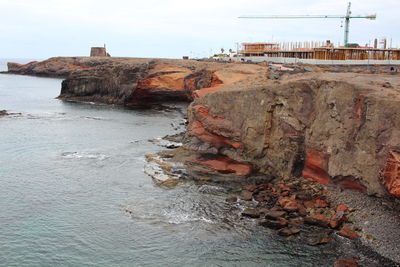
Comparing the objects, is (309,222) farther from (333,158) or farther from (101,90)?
(101,90)

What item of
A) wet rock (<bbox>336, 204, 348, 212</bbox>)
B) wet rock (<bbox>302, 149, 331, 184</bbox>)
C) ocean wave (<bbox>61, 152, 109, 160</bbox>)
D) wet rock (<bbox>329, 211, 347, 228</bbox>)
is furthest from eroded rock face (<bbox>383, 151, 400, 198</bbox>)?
ocean wave (<bbox>61, 152, 109, 160</bbox>)

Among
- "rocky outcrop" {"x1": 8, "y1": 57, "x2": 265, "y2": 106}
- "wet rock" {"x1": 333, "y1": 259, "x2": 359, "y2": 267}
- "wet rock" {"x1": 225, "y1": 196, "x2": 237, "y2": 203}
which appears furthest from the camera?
"rocky outcrop" {"x1": 8, "y1": 57, "x2": 265, "y2": 106}

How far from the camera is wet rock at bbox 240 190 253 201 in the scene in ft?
106

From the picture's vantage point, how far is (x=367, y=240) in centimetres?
2516

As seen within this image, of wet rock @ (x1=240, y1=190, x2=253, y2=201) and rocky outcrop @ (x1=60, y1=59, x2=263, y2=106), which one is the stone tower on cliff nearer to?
rocky outcrop @ (x1=60, y1=59, x2=263, y2=106)

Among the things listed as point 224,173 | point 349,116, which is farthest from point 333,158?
point 224,173

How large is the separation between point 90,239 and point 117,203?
6.03m

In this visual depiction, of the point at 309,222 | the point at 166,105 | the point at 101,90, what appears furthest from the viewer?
the point at 101,90

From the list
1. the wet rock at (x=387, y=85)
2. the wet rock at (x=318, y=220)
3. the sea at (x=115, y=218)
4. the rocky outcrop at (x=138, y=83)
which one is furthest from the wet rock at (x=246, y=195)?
the rocky outcrop at (x=138, y=83)

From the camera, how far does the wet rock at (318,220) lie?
27328 mm

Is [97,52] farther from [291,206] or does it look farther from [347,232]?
[347,232]

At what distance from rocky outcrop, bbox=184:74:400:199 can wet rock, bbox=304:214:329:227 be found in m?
4.44

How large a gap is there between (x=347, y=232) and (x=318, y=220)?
6.96ft

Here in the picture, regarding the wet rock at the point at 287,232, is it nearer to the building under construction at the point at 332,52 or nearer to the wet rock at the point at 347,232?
the wet rock at the point at 347,232
